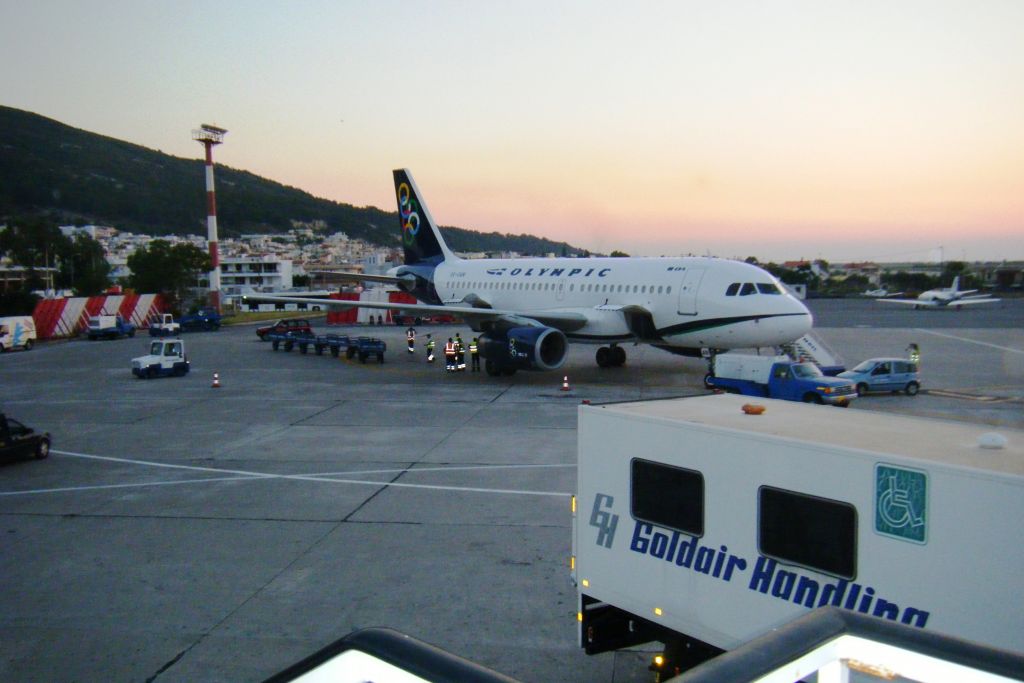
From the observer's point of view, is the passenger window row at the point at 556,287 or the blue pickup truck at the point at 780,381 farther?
the passenger window row at the point at 556,287

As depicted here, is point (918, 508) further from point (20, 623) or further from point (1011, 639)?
point (20, 623)

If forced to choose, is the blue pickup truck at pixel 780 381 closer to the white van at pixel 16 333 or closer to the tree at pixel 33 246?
the white van at pixel 16 333

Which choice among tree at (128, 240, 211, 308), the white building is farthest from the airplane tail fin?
the white building

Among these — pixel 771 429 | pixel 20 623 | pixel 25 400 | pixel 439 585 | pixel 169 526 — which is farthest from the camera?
pixel 25 400

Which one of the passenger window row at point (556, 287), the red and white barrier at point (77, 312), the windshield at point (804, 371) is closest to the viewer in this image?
the windshield at point (804, 371)

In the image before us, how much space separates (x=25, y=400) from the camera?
27.2 m

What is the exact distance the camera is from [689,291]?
26953 millimetres

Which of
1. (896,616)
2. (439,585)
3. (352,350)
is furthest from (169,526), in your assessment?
(352,350)

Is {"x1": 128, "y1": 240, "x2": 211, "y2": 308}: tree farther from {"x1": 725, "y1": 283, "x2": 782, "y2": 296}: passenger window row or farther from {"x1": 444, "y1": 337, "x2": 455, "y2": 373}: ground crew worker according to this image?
{"x1": 725, "y1": 283, "x2": 782, "y2": 296}: passenger window row

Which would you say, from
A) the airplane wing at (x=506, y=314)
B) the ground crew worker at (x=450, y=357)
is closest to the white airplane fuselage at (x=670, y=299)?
the airplane wing at (x=506, y=314)

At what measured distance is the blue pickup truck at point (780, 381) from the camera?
72.3 feet

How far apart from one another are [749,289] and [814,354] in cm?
640

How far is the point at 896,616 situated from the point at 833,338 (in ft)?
143

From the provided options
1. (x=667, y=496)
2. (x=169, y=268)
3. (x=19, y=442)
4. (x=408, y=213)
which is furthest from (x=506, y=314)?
(x=169, y=268)
